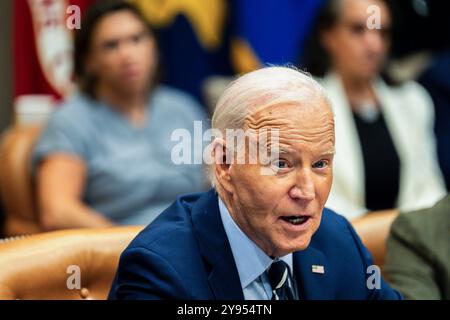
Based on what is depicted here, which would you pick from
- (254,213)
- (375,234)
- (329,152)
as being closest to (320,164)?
(329,152)

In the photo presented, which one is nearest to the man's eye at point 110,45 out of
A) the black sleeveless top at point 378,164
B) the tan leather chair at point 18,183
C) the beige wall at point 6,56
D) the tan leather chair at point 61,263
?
the tan leather chair at point 18,183

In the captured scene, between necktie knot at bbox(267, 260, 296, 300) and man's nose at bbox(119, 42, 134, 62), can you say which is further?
man's nose at bbox(119, 42, 134, 62)

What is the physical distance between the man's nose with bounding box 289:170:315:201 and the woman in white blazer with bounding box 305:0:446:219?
1.48 m

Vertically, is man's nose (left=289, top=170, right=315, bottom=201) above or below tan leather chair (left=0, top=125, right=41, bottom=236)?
above

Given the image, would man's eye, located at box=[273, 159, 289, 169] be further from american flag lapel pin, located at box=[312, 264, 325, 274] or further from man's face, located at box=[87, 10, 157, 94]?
man's face, located at box=[87, 10, 157, 94]

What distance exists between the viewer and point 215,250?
182 centimetres

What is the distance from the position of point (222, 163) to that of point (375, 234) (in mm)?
705

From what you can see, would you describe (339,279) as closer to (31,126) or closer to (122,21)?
(122,21)

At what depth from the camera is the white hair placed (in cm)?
174

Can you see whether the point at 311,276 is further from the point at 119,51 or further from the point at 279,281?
the point at 119,51

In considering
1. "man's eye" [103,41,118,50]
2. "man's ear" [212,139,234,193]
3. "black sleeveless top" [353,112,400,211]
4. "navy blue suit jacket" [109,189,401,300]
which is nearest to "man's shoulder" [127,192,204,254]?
"navy blue suit jacket" [109,189,401,300]

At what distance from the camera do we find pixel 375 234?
2.38 metres

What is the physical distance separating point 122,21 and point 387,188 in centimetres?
117
